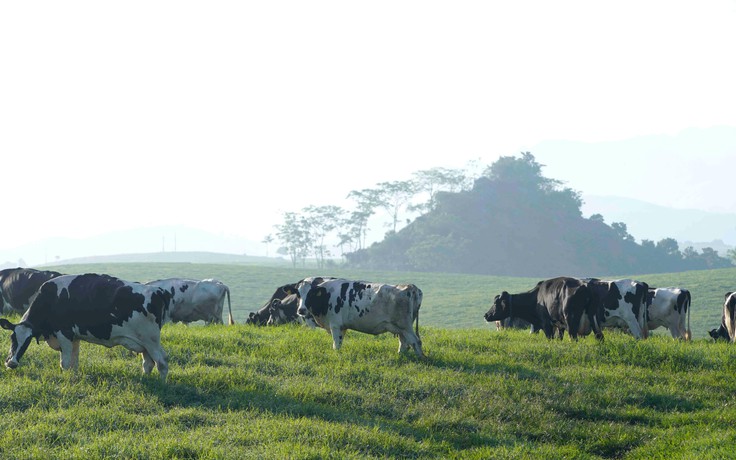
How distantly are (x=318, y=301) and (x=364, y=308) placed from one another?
4.27 feet

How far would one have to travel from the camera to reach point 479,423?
1364 centimetres

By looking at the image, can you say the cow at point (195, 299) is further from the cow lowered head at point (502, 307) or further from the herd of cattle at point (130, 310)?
the cow lowered head at point (502, 307)

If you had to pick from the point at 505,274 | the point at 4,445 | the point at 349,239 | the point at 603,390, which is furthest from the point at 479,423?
the point at 349,239

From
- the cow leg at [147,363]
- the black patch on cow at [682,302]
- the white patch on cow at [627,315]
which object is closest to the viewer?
the cow leg at [147,363]

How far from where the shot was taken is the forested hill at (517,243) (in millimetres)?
142625

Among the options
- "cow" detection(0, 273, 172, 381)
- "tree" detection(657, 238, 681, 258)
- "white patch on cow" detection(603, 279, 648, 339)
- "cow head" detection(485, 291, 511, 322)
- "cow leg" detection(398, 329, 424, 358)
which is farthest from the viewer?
"tree" detection(657, 238, 681, 258)

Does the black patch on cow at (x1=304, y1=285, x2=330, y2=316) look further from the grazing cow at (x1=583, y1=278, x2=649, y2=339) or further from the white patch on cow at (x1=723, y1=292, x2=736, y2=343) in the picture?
the white patch on cow at (x1=723, y1=292, x2=736, y2=343)

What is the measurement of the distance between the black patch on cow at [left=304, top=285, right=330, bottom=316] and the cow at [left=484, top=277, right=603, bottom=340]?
693 centimetres

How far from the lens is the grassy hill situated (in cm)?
8131

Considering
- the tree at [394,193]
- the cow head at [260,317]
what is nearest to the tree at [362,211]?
the tree at [394,193]

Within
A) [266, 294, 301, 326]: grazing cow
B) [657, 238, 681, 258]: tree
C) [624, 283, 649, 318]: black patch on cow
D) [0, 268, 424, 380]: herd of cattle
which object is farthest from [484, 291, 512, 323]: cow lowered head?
[657, 238, 681, 258]: tree

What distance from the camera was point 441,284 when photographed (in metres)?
118

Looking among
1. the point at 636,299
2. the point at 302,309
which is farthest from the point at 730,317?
the point at 302,309

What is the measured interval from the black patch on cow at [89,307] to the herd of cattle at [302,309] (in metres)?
0.02
